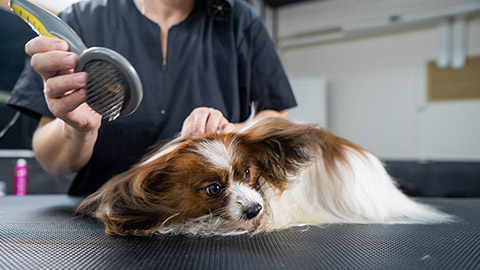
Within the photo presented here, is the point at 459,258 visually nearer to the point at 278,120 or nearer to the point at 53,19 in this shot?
the point at 278,120

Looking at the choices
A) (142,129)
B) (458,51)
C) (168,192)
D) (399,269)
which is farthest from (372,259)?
(458,51)

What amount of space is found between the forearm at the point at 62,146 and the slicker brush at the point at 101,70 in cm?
28

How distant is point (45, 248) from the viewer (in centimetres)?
68

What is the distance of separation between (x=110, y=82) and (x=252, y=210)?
462 mm

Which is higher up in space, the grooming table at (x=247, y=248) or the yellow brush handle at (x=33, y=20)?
the yellow brush handle at (x=33, y=20)

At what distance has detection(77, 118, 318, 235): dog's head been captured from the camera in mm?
892

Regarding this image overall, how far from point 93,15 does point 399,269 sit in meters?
1.21

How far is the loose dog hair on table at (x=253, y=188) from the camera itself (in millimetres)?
907

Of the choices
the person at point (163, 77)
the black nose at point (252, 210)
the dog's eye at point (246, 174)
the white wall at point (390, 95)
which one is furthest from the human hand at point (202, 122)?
the white wall at point (390, 95)

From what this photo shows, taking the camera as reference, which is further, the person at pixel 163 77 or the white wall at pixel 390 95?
the white wall at pixel 390 95

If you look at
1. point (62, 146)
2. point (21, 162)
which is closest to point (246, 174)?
point (62, 146)

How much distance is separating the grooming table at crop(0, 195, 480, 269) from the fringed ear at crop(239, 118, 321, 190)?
0.61 ft

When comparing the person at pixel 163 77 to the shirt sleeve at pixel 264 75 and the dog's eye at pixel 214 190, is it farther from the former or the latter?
the dog's eye at pixel 214 190

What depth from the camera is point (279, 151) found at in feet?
3.52
